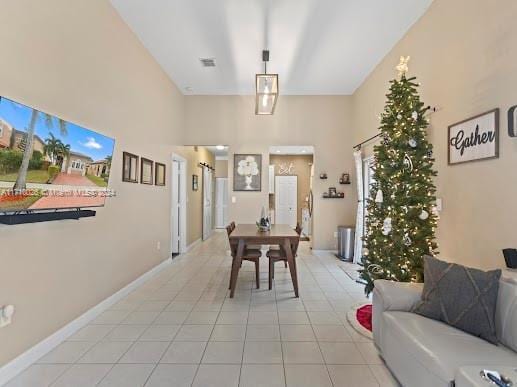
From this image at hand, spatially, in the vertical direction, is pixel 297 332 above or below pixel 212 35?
below

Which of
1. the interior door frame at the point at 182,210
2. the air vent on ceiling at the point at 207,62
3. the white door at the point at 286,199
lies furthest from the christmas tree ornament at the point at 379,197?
the white door at the point at 286,199

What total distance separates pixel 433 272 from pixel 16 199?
2854 millimetres

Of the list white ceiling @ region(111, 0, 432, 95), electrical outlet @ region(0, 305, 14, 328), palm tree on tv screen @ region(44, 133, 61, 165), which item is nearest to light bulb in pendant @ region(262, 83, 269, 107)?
white ceiling @ region(111, 0, 432, 95)

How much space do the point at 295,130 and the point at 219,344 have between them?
188 inches

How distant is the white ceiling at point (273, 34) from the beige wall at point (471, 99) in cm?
58

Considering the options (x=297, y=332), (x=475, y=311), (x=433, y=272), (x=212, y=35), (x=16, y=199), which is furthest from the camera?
(x=212, y=35)

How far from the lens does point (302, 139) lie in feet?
20.8

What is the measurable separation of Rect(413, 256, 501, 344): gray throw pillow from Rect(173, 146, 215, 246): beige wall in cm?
488

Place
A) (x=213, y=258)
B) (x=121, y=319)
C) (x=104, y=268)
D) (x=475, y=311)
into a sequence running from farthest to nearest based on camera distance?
(x=213, y=258), (x=104, y=268), (x=121, y=319), (x=475, y=311)

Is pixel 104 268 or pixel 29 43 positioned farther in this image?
pixel 104 268

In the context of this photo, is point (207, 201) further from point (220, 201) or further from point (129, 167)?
point (129, 167)

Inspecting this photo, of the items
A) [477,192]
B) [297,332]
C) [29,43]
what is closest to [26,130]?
[29,43]

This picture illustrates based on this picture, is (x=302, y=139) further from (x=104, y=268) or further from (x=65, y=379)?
(x=65, y=379)

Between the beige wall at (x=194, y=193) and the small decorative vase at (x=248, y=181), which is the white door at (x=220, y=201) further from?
the small decorative vase at (x=248, y=181)
